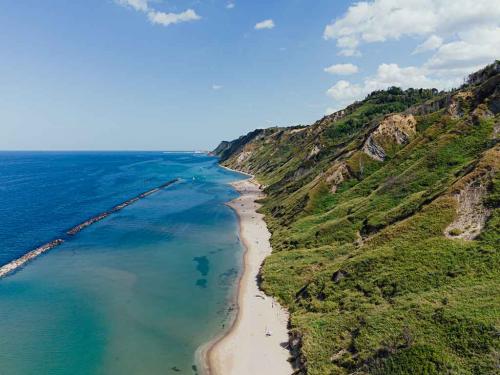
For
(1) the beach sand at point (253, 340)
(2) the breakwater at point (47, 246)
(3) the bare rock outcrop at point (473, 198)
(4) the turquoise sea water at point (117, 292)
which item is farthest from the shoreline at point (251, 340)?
(2) the breakwater at point (47, 246)

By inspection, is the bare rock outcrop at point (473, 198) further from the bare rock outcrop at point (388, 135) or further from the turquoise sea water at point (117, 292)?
the bare rock outcrop at point (388, 135)

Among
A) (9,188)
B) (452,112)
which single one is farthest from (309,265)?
(9,188)

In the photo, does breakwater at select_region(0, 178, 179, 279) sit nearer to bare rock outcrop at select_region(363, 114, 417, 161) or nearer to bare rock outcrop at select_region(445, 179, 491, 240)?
bare rock outcrop at select_region(445, 179, 491, 240)

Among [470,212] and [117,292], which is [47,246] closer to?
[117,292]

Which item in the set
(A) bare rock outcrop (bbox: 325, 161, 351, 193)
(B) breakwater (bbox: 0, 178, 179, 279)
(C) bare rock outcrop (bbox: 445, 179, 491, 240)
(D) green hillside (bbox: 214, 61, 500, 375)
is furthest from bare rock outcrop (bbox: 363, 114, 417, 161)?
(B) breakwater (bbox: 0, 178, 179, 279)

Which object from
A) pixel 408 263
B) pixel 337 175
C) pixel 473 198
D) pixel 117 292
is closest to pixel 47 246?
pixel 117 292

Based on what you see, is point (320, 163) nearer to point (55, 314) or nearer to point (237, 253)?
point (237, 253)

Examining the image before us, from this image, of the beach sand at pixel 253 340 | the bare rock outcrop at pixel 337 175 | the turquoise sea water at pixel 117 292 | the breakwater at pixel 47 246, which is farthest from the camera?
the bare rock outcrop at pixel 337 175
